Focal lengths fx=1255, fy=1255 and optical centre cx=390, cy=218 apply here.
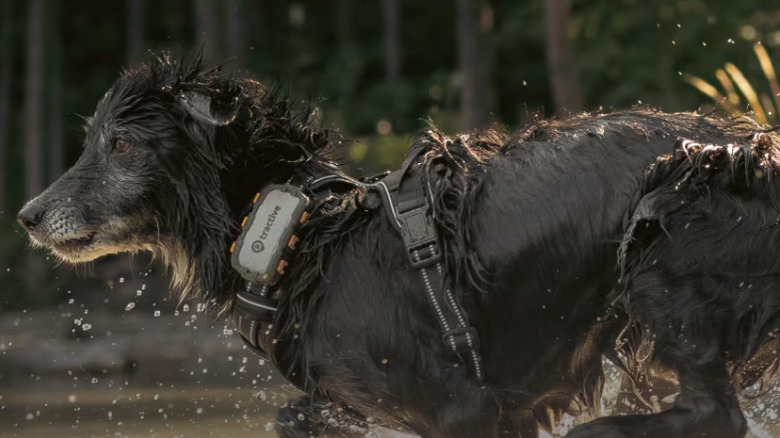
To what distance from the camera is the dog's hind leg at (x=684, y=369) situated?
4.09 m

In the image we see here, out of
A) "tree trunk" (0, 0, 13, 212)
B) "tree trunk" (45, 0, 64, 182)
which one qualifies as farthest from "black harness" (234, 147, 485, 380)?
"tree trunk" (0, 0, 13, 212)

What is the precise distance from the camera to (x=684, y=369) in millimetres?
4191

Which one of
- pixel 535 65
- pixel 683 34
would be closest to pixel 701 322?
pixel 683 34

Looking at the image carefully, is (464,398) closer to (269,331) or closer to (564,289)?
(564,289)

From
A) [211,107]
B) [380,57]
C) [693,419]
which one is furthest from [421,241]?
[380,57]

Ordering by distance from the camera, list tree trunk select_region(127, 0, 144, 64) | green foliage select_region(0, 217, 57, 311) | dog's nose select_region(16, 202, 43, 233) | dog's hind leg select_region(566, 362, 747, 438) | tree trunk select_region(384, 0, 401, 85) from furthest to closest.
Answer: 1. tree trunk select_region(384, 0, 401, 85)
2. tree trunk select_region(127, 0, 144, 64)
3. green foliage select_region(0, 217, 57, 311)
4. dog's nose select_region(16, 202, 43, 233)
5. dog's hind leg select_region(566, 362, 747, 438)

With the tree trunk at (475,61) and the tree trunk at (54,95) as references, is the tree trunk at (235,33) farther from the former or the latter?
the tree trunk at (54,95)

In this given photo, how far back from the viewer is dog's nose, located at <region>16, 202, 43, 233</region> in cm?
505

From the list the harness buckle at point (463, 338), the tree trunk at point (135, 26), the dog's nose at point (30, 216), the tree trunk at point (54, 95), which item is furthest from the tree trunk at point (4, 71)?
the harness buckle at point (463, 338)

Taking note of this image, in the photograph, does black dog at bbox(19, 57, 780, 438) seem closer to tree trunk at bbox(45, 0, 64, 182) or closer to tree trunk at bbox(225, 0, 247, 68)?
tree trunk at bbox(225, 0, 247, 68)

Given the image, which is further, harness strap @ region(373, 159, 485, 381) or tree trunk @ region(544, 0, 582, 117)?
tree trunk @ region(544, 0, 582, 117)

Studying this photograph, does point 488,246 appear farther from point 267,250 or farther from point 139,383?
point 139,383

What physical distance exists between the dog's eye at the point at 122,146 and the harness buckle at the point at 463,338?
4.97 feet

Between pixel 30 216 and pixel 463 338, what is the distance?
187 cm
